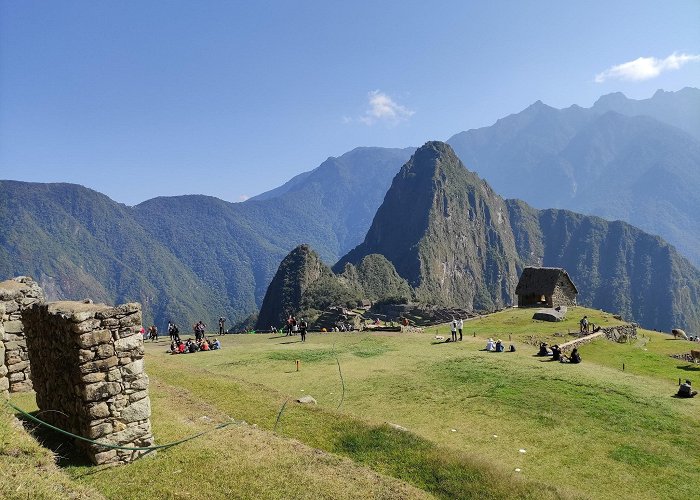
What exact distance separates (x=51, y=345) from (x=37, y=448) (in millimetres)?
2751

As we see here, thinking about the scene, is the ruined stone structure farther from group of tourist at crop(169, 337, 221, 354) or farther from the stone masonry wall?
group of tourist at crop(169, 337, 221, 354)

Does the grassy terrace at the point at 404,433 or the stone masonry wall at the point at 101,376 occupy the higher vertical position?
the stone masonry wall at the point at 101,376

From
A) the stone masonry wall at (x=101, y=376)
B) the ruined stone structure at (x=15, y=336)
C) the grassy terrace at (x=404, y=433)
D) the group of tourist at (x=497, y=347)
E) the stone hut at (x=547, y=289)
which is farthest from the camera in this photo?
the stone hut at (x=547, y=289)

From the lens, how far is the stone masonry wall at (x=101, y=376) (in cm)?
962

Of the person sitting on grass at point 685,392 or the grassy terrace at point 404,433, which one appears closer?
the grassy terrace at point 404,433

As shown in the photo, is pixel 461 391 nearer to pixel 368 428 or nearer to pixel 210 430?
pixel 368 428

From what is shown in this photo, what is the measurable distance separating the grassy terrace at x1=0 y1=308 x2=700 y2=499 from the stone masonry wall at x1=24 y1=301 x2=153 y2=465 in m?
0.62

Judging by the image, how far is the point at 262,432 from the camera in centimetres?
1290

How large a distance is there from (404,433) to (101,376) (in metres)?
8.68

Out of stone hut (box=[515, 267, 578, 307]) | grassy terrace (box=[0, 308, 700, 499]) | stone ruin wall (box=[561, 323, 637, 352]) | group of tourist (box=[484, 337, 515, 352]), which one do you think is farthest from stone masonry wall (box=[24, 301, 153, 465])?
stone hut (box=[515, 267, 578, 307])

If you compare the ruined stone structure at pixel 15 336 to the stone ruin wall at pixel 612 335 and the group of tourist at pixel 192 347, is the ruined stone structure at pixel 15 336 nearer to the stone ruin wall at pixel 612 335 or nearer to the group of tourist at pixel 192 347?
the group of tourist at pixel 192 347

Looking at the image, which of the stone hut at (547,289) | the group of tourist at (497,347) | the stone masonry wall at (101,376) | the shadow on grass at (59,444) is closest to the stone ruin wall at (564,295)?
the stone hut at (547,289)

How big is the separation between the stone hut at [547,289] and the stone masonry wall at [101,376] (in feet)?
180

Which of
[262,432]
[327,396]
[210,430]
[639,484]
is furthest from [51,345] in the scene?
[639,484]
